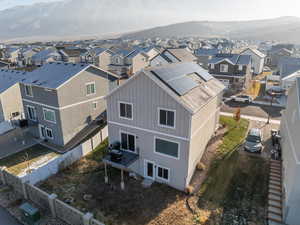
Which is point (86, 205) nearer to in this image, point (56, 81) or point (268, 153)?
point (56, 81)

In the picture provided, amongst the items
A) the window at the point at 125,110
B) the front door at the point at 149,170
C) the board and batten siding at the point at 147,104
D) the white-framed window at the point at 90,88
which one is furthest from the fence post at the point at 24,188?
the white-framed window at the point at 90,88

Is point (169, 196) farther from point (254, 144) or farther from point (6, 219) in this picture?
point (6, 219)

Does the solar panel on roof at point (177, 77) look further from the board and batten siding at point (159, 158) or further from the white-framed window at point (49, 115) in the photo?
the white-framed window at point (49, 115)

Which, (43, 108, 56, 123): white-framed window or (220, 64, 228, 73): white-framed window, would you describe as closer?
(43, 108, 56, 123): white-framed window

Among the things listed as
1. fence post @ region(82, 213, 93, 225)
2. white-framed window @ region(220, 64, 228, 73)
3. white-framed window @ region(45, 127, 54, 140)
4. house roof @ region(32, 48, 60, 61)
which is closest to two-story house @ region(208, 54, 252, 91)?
white-framed window @ region(220, 64, 228, 73)

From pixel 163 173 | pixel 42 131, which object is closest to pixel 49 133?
pixel 42 131

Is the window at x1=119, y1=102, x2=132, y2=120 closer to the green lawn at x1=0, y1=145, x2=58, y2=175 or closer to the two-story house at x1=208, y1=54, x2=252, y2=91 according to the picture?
the green lawn at x1=0, y1=145, x2=58, y2=175

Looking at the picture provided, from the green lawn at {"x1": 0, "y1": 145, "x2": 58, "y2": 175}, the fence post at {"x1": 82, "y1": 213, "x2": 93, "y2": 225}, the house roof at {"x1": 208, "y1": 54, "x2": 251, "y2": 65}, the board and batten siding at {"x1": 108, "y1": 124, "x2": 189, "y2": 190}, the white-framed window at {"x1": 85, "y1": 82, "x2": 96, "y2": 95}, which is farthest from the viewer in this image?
the house roof at {"x1": 208, "y1": 54, "x2": 251, "y2": 65}
